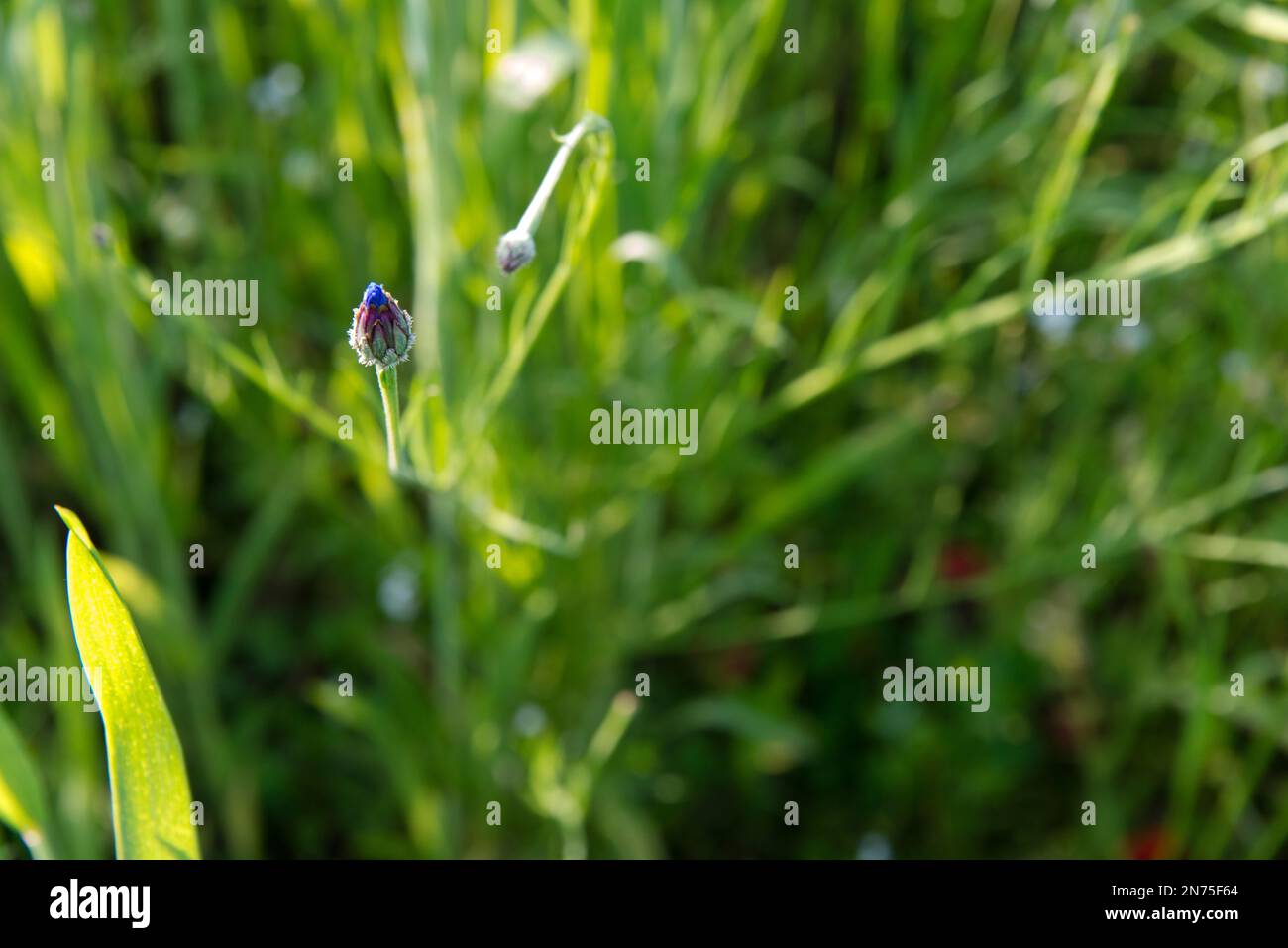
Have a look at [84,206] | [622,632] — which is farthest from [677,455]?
[84,206]

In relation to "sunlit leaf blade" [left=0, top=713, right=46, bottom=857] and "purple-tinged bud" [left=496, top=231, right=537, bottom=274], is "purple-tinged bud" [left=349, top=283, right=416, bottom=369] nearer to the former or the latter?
"purple-tinged bud" [left=496, top=231, right=537, bottom=274]

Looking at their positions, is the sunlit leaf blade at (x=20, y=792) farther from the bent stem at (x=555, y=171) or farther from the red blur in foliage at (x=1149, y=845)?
the red blur in foliage at (x=1149, y=845)

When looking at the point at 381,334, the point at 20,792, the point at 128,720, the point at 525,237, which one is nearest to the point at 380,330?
the point at 381,334

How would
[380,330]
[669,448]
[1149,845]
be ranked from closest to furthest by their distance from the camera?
[380,330], [669,448], [1149,845]

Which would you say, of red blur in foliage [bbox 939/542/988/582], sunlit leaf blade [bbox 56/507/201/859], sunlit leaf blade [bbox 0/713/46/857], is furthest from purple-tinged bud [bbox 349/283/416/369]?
red blur in foliage [bbox 939/542/988/582]

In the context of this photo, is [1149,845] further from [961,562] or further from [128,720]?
[128,720]

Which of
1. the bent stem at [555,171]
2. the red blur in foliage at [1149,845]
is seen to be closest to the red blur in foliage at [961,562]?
the red blur in foliage at [1149,845]

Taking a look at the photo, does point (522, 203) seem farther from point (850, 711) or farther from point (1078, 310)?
point (850, 711)

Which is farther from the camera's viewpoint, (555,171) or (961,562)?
(961,562)
